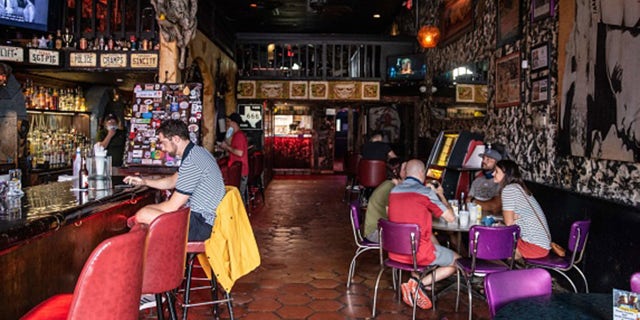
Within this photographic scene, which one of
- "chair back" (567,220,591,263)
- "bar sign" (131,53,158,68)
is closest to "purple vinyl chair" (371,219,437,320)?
"chair back" (567,220,591,263)

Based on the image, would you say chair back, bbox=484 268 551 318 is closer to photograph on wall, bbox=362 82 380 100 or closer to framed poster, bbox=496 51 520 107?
framed poster, bbox=496 51 520 107

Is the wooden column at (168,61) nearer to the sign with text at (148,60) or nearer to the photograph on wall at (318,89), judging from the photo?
the sign with text at (148,60)

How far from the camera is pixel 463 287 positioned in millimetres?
4586

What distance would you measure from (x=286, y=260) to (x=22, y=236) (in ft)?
12.0

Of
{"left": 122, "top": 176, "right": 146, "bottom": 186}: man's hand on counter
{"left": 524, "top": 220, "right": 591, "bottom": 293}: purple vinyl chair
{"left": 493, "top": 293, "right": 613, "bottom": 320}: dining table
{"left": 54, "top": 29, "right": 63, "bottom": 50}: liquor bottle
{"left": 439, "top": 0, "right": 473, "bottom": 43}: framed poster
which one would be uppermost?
{"left": 439, "top": 0, "right": 473, "bottom": 43}: framed poster

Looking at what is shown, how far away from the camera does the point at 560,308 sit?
190 centimetres

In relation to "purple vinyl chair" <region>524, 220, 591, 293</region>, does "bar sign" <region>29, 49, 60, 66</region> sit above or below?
above

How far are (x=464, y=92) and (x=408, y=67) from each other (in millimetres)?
3122

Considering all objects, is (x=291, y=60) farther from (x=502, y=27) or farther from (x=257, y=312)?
(x=257, y=312)

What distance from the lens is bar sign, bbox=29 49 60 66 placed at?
6.35 m

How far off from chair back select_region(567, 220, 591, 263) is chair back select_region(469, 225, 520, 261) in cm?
51

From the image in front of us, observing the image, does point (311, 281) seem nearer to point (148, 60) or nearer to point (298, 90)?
point (148, 60)

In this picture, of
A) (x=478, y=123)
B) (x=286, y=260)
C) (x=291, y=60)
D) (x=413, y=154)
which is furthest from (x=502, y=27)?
(x=291, y=60)

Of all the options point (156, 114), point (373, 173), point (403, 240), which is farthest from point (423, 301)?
point (373, 173)
